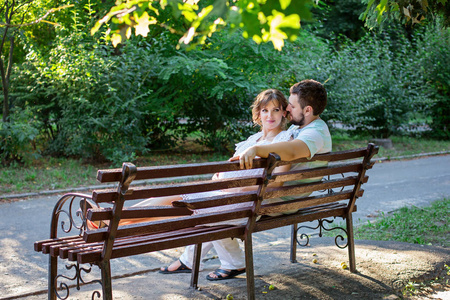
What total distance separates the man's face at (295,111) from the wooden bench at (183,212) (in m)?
0.42

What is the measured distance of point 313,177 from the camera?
3.92m

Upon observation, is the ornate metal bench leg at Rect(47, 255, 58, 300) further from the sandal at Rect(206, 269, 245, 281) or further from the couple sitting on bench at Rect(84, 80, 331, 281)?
the sandal at Rect(206, 269, 245, 281)

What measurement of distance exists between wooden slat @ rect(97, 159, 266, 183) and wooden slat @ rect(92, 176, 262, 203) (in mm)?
72

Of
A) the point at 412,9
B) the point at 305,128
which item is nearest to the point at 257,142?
the point at 305,128

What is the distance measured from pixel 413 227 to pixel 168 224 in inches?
155

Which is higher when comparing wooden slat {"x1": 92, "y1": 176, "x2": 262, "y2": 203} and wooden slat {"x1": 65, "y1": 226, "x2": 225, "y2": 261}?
wooden slat {"x1": 92, "y1": 176, "x2": 262, "y2": 203}

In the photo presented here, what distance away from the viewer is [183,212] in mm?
3471

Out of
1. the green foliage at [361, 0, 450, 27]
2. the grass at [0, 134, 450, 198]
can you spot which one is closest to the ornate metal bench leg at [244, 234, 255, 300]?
the green foliage at [361, 0, 450, 27]

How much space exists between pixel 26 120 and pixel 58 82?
3.52 feet

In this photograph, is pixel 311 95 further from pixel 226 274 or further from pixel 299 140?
pixel 226 274

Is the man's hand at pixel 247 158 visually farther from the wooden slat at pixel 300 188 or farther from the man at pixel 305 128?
the wooden slat at pixel 300 188

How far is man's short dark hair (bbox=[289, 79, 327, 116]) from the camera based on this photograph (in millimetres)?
4078

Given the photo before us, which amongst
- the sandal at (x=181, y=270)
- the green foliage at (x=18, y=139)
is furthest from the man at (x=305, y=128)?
the green foliage at (x=18, y=139)

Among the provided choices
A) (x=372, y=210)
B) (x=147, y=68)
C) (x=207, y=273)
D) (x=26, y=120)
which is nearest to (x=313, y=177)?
(x=207, y=273)
